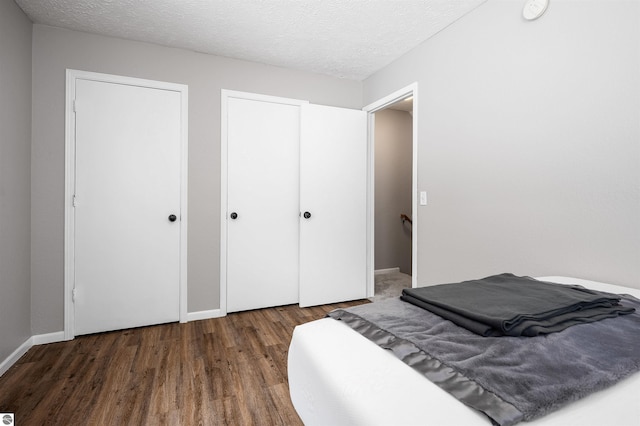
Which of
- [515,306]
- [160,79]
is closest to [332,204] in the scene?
[160,79]

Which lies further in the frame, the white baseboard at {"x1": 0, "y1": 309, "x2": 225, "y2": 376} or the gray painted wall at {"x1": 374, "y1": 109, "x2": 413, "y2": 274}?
the gray painted wall at {"x1": 374, "y1": 109, "x2": 413, "y2": 274}

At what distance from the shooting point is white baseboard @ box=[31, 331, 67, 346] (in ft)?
7.32

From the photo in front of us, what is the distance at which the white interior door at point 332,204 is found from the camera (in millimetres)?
2988

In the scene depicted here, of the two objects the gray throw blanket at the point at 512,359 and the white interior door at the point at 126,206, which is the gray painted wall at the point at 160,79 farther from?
the gray throw blanket at the point at 512,359

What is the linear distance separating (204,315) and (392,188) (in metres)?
3.11

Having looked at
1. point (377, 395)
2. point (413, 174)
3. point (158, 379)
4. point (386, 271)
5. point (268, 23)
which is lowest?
point (158, 379)

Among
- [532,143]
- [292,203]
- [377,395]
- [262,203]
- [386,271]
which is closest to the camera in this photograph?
[377,395]

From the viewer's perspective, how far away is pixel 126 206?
2.46 meters

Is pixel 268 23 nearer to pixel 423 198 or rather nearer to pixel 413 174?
pixel 413 174

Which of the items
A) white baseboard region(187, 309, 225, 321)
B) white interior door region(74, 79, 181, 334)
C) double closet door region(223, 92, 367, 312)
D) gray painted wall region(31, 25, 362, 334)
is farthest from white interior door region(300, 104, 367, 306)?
white interior door region(74, 79, 181, 334)

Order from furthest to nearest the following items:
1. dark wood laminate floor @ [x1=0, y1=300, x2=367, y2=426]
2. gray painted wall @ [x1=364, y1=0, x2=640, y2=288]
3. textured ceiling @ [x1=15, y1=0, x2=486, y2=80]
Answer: textured ceiling @ [x1=15, y1=0, x2=486, y2=80]
dark wood laminate floor @ [x1=0, y1=300, x2=367, y2=426]
gray painted wall @ [x1=364, y1=0, x2=640, y2=288]

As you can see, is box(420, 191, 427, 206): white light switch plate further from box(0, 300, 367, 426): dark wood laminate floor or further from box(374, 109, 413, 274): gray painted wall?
box(374, 109, 413, 274): gray painted wall

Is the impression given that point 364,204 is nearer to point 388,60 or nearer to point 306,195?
point 306,195

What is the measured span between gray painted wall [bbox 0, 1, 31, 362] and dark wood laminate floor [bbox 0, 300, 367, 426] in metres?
0.32
